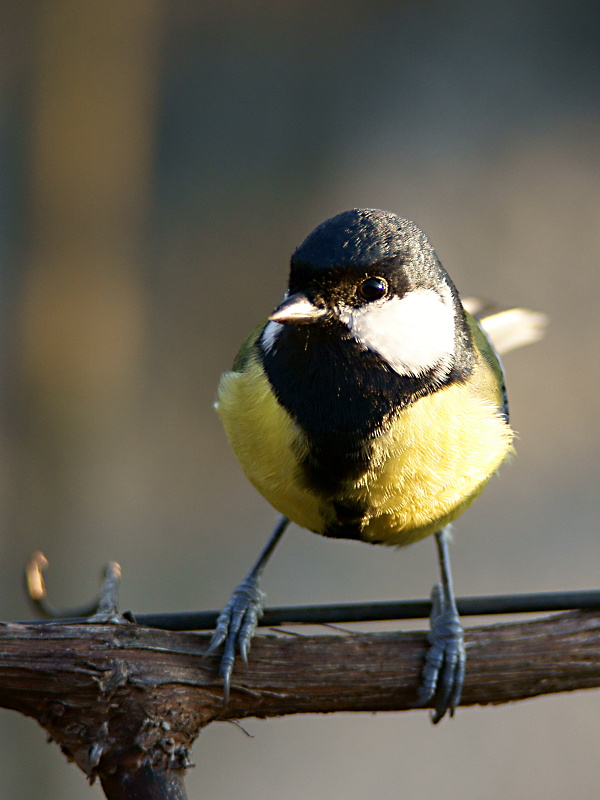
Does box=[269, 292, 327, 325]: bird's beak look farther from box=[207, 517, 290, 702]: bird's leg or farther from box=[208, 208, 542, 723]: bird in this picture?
box=[207, 517, 290, 702]: bird's leg

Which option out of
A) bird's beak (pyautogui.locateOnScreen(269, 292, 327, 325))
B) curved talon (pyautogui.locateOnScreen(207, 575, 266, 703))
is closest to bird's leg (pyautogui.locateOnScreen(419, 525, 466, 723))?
curved talon (pyautogui.locateOnScreen(207, 575, 266, 703))

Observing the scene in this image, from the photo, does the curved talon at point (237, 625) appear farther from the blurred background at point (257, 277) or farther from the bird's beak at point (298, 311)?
the blurred background at point (257, 277)

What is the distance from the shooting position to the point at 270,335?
1.27m

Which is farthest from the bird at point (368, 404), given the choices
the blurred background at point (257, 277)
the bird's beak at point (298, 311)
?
the blurred background at point (257, 277)

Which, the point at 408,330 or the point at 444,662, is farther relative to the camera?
the point at 444,662

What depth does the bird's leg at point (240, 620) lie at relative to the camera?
44.0 inches

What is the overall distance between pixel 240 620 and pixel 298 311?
502 mm

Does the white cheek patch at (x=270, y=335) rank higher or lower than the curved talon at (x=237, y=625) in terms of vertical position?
higher

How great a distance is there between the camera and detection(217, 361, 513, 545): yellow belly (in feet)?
4.00

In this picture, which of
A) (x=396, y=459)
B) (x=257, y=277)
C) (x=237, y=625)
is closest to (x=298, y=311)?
(x=396, y=459)

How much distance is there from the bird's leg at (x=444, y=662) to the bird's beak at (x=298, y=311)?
0.39m

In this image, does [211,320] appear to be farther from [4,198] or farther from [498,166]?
[498,166]

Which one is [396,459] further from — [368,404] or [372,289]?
[372,289]

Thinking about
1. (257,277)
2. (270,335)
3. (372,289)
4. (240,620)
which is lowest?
(240,620)
